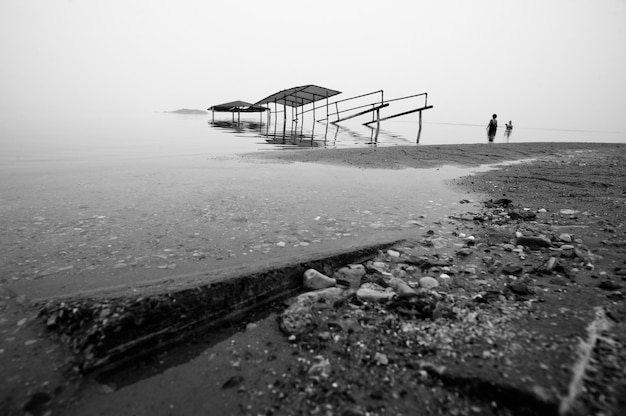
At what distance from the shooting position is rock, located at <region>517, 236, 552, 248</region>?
295 cm

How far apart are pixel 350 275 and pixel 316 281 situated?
335 mm

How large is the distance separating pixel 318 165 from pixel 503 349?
733cm

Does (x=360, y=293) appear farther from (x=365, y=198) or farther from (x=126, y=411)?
(x=365, y=198)

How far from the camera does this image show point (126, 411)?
51.6 inches

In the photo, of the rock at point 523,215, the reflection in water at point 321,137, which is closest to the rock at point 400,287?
the rock at point 523,215

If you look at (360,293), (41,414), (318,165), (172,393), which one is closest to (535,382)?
(360,293)

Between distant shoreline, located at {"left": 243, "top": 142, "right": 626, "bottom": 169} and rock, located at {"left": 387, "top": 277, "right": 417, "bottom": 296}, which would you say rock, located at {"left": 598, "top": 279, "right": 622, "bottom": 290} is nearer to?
rock, located at {"left": 387, "top": 277, "right": 417, "bottom": 296}

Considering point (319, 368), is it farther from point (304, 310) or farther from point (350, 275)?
point (350, 275)

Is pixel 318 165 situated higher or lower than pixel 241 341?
higher

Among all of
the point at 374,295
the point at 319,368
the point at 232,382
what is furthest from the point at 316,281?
the point at 232,382

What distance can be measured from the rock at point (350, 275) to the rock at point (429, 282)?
1.56 feet

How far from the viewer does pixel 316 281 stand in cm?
229

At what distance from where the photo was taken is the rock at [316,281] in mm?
2277

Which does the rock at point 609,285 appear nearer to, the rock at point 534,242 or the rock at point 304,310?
the rock at point 534,242
